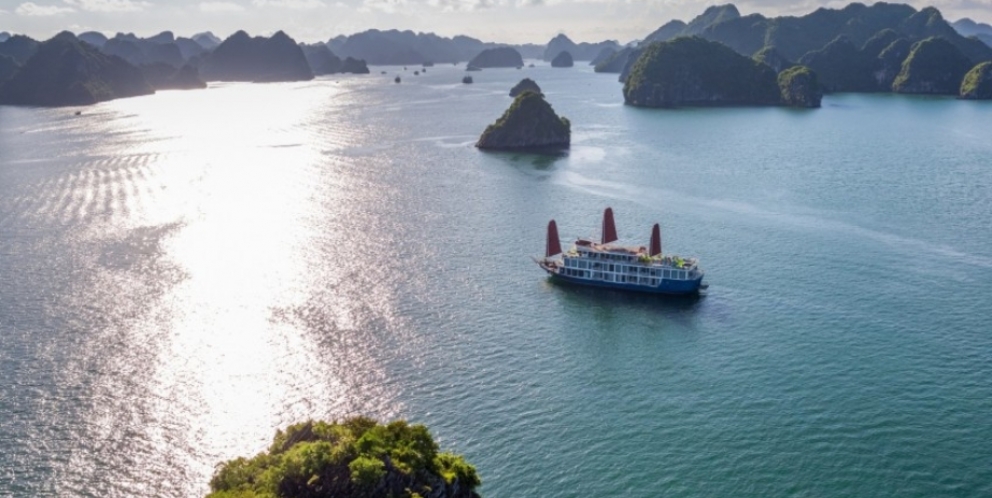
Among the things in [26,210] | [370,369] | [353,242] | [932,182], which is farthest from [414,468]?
[932,182]

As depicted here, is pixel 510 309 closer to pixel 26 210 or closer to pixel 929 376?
pixel 929 376

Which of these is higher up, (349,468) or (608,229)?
(608,229)

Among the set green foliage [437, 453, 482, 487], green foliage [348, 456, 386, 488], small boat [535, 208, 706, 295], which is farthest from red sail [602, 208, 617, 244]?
green foliage [348, 456, 386, 488]

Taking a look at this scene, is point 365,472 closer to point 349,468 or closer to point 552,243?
point 349,468

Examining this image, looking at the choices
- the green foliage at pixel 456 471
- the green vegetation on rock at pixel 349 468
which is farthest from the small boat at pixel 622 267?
the green vegetation on rock at pixel 349 468

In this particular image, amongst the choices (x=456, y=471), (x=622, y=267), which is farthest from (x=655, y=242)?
(x=456, y=471)

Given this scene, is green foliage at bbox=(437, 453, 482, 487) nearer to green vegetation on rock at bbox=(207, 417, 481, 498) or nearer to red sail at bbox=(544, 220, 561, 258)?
green vegetation on rock at bbox=(207, 417, 481, 498)

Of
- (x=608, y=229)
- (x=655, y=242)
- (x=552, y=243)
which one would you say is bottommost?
(x=552, y=243)
